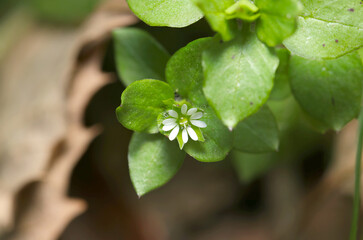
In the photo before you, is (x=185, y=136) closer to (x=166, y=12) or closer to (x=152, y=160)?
(x=152, y=160)

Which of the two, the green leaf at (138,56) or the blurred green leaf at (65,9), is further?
the blurred green leaf at (65,9)

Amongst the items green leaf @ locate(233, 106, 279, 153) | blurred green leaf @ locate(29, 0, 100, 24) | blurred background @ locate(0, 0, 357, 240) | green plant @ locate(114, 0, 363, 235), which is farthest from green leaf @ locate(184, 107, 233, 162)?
blurred green leaf @ locate(29, 0, 100, 24)

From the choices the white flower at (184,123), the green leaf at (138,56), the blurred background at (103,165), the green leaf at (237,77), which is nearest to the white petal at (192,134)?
the white flower at (184,123)

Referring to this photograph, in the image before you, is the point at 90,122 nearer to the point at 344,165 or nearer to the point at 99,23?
the point at 99,23

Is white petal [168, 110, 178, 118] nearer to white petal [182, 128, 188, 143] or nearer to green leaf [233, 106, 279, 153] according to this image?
white petal [182, 128, 188, 143]

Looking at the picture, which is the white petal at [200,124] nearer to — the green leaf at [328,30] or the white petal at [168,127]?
the white petal at [168,127]

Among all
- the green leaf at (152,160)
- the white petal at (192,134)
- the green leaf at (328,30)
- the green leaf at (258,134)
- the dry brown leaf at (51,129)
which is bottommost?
the dry brown leaf at (51,129)

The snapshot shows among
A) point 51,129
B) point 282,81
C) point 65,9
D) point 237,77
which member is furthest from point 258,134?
point 65,9
